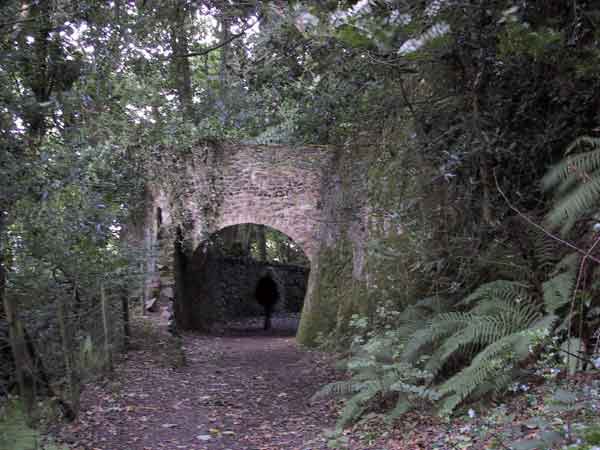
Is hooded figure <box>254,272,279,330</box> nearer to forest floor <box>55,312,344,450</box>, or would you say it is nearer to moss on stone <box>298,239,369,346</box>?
moss on stone <box>298,239,369,346</box>

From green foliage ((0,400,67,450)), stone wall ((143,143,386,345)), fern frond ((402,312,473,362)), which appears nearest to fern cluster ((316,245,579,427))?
fern frond ((402,312,473,362))

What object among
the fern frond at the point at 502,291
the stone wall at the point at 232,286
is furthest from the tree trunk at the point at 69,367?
the stone wall at the point at 232,286

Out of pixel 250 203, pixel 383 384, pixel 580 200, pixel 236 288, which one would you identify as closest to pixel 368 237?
pixel 250 203

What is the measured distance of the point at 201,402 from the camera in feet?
19.7

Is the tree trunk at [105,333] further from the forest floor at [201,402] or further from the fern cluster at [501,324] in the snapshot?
the fern cluster at [501,324]

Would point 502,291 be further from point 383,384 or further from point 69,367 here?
point 69,367

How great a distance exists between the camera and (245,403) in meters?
6.07

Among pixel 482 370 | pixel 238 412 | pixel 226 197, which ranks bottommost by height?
pixel 238 412

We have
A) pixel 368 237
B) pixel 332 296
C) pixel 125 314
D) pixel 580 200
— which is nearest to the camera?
pixel 580 200

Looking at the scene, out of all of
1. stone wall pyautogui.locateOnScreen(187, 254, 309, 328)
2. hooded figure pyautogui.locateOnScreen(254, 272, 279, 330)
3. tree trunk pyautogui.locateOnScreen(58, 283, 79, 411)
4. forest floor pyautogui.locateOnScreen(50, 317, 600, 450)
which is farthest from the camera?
hooded figure pyautogui.locateOnScreen(254, 272, 279, 330)

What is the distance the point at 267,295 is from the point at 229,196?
4.67m

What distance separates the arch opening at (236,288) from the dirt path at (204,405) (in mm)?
4160

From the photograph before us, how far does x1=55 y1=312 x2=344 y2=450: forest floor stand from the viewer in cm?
470

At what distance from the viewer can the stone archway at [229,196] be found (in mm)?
11312
